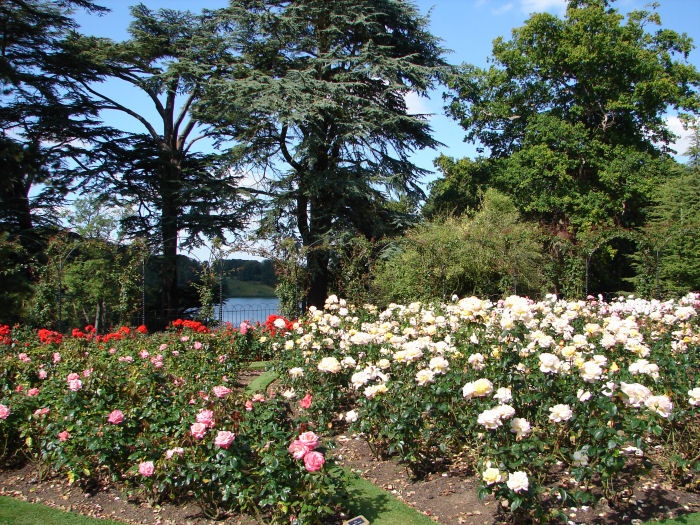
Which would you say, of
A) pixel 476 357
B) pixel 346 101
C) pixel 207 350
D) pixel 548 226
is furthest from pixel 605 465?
pixel 548 226

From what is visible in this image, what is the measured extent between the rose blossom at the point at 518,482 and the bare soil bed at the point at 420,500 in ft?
1.52

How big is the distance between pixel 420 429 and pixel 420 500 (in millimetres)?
461

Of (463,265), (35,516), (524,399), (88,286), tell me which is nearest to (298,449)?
(524,399)

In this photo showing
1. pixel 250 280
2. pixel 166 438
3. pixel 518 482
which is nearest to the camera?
pixel 518 482

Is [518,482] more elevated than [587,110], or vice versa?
[587,110]

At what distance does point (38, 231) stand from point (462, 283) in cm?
1100

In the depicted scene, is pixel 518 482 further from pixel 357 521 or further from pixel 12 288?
Result: pixel 12 288

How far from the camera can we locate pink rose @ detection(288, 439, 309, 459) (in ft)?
9.84

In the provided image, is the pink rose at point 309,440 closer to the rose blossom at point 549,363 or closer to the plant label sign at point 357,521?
the plant label sign at point 357,521

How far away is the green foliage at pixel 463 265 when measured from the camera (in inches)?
476

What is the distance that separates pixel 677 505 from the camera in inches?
132

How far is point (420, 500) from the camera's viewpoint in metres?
3.64

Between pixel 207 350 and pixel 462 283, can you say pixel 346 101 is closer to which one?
pixel 462 283

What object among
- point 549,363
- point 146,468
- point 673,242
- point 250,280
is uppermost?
point 673,242
